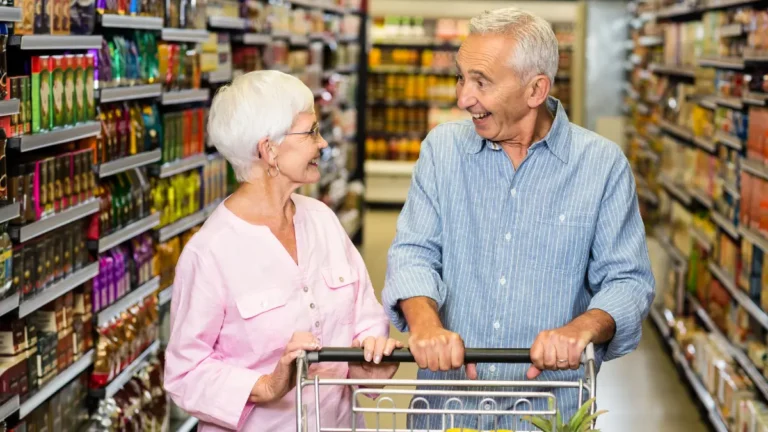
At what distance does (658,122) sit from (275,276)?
7.27m

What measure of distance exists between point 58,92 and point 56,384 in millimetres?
1017

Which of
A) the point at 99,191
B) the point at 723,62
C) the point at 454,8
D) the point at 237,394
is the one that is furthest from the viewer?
the point at 454,8

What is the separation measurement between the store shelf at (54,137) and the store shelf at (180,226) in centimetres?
96

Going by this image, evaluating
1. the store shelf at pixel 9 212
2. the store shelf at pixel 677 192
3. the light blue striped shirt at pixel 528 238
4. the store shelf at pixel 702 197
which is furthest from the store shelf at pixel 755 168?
the store shelf at pixel 9 212

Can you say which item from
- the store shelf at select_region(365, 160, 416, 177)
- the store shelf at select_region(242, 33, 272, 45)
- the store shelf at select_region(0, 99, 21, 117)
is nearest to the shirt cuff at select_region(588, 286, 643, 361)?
the store shelf at select_region(0, 99, 21, 117)

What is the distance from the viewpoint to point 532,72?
97.9 inches

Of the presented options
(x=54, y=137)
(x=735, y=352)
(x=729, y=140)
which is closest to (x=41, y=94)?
(x=54, y=137)

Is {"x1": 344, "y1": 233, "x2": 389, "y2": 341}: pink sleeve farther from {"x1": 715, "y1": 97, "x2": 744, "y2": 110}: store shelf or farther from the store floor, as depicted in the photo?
{"x1": 715, "y1": 97, "x2": 744, "y2": 110}: store shelf

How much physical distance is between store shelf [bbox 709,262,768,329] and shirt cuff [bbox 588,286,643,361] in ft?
8.85

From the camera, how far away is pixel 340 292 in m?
2.77

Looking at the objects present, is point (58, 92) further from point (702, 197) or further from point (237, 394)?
point (702, 197)

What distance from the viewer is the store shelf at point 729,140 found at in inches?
234

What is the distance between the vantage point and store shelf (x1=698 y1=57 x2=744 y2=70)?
5.97m

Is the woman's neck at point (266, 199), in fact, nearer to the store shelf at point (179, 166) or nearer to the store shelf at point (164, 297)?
Result: the store shelf at point (179, 166)
